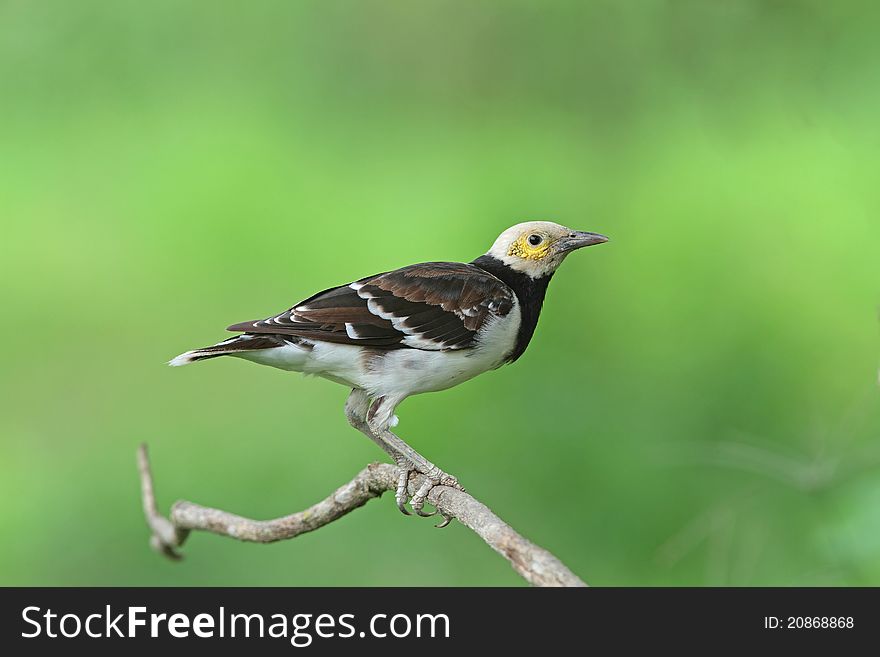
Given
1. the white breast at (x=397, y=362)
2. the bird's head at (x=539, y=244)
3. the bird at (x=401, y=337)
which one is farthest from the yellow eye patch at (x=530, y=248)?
the white breast at (x=397, y=362)

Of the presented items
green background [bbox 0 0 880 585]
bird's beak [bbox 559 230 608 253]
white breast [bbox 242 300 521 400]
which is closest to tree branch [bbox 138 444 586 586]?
white breast [bbox 242 300 521 400]

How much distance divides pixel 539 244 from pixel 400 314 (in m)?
0.70

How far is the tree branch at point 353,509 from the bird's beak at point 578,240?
3.71 ft

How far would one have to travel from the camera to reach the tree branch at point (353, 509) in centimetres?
294

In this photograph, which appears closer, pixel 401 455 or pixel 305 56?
pixel 401 455

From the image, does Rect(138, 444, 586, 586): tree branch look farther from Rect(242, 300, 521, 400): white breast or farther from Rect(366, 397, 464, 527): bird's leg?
Rect(242, 300, 521, 400): white breast

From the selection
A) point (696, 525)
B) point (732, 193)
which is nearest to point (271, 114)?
point (732, 193)

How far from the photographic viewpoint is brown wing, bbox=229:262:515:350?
426 centimetres

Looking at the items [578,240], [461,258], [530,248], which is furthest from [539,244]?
[461,258]

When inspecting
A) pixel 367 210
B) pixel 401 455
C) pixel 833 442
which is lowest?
pixel 401 455

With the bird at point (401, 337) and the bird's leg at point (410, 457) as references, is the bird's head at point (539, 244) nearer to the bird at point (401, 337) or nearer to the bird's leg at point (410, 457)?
the bird at point (401, 337)

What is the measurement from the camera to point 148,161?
9562mm

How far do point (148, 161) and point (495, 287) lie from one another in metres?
5.95

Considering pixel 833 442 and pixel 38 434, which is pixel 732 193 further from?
pixel 38 434
